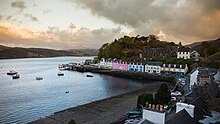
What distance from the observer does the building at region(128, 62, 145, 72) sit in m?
40.0

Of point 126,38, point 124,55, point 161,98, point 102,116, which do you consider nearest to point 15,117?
point 102,116

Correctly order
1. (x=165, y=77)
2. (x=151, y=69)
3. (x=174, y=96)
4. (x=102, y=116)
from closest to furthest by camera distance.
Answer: (x=102, y=116), (x=174, y=96), (x=165, y=77), (x=151, y=69)

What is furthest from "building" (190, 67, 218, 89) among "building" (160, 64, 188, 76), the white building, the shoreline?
"building" (160, 64, 188, 76)

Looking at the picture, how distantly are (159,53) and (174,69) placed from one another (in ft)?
40.4

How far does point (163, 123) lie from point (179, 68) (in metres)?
31.5

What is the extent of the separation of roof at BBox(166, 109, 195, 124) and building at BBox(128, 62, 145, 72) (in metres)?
33.8

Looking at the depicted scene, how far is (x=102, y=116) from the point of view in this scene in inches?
559

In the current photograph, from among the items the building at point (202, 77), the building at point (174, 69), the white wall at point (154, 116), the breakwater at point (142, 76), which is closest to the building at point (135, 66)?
the breakwater at point (142, 76)

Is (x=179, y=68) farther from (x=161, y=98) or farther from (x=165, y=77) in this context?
(x=161, y=98)

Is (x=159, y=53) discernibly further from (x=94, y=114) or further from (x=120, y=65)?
(x=94, y=114)

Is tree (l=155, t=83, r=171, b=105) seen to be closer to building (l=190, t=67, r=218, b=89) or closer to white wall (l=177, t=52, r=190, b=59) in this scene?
building (l=190, t=67, r=218, b=89)

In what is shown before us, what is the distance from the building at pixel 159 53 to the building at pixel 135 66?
788 centimetres

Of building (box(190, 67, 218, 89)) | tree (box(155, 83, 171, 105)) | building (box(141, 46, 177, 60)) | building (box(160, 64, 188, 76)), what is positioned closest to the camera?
building (box(190, 67, 218, 89))

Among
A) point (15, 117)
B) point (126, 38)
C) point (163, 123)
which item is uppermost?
point (126, 38)
